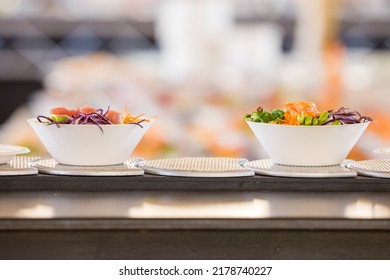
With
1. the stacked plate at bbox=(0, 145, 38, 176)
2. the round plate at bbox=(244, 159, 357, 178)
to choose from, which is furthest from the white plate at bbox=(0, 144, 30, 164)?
the round plate at bbox=(244, 159, 357, 178)

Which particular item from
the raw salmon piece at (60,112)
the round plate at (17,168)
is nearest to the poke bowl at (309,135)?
the raw salmon piece at (60,112)

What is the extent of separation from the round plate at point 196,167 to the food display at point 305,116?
14 cm

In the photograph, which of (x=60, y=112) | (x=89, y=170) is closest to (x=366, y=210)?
(x=89, y=170)

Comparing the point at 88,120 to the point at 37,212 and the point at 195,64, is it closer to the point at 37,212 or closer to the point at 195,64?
the point at 37,212

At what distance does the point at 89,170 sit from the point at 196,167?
0.26m

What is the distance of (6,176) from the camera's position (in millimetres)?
1993

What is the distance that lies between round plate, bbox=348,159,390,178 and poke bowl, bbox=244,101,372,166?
2.1 inches

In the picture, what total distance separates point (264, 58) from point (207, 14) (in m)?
0.44

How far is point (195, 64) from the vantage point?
4.77m

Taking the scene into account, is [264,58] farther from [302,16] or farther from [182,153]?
[182,153]

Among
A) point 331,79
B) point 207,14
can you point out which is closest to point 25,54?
point 207,14

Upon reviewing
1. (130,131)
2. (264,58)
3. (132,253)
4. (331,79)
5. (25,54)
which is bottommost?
(132,253)

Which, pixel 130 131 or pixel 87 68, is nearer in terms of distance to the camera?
pixel 130 131

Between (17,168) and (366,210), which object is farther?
(17,168)
